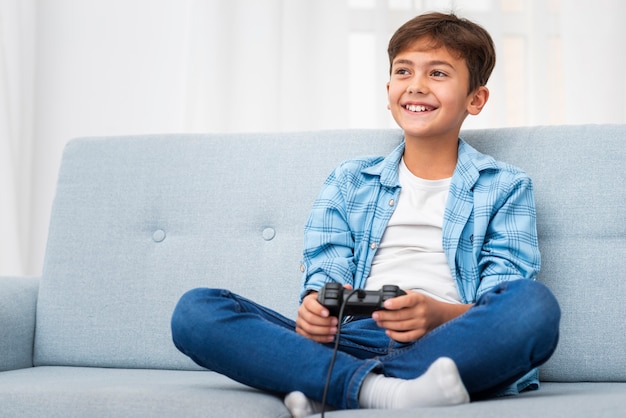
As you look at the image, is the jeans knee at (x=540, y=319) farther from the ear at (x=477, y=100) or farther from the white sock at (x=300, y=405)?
the ear at (x=477, y=100)

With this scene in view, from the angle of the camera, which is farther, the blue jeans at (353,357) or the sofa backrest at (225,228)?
the sofa backrest at (225,228)

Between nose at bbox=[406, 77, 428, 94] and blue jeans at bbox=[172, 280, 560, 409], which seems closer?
blue jeans at bbox=[172, 280, 560, 409]

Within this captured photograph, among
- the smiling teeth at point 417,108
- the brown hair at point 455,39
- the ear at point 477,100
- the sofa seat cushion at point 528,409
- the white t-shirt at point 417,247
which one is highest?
the brown hair at point 455,39

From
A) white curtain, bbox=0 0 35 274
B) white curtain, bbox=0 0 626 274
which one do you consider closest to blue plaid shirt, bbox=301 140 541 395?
white curtain, bbox=0 0 626 274

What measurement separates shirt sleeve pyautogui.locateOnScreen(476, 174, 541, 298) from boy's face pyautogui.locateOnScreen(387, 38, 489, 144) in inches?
7.2

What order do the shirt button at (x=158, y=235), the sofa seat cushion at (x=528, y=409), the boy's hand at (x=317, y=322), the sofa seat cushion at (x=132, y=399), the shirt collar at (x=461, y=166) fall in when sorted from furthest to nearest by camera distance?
the shirt button at (x=158, y=235) < the shirt collar at (x=461, y=166) < the boy's hand at (x=317, y=322) < the sofa seat cushion at (x=132, y=399) < the sofa seat cushion at (x=528, y=409)

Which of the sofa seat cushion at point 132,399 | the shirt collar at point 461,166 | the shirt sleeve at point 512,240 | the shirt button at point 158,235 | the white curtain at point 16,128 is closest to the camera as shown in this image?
the sofa seat cushion at point 132,399

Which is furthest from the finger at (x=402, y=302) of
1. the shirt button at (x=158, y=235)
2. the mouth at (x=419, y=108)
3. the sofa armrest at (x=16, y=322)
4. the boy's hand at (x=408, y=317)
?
the sofa armrest at (x=16, y=322)

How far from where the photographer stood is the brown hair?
5.28ft

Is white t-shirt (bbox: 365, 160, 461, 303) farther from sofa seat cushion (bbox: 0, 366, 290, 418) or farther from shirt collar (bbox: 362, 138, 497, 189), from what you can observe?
sofa seat cushion (bbox: 0, 366, 290, 418)

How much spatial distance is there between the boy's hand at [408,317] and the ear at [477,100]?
528mm

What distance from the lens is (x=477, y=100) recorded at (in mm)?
1671

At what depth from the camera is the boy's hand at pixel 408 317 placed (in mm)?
1208

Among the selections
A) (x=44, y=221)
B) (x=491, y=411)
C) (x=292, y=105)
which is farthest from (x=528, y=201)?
(x=44, y=221)
